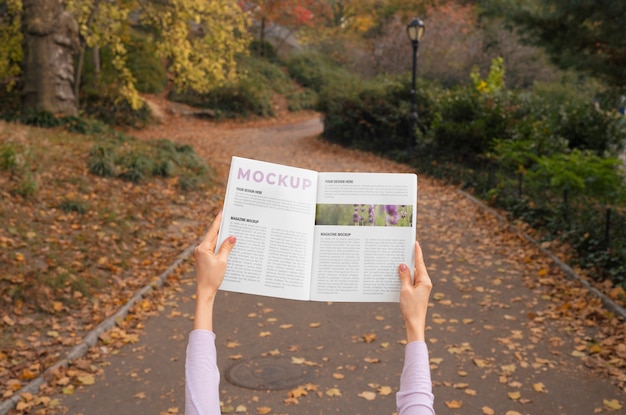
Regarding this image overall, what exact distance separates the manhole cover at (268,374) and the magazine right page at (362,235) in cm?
416

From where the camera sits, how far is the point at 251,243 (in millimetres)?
2148

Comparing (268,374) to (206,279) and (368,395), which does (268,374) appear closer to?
(368,395)

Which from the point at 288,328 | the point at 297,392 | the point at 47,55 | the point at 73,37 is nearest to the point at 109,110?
the point at 73,37

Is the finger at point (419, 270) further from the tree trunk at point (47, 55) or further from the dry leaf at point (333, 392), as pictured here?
the tree trunk at point (47, 55)

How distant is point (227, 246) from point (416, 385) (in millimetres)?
680

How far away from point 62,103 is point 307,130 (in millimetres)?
15180

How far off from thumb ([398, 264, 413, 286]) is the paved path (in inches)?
151

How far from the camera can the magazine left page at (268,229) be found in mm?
2139

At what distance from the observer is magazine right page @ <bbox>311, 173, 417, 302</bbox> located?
2.12 m

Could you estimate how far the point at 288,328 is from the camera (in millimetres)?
7766

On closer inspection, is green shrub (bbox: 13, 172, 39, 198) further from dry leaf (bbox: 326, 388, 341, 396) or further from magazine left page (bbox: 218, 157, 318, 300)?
magazine left page (bbox: 218, 157, 318, 300)

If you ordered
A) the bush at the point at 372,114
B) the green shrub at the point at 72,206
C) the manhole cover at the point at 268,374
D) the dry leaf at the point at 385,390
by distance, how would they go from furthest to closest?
the bush at the point at 372,114, the green shrub at the point at 72,206, the manhole cover at the point at 268,374, the dry leaf at the point at 385,390

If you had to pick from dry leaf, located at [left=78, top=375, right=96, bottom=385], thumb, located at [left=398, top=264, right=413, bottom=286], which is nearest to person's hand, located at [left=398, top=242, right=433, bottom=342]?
thumb, located at [left=398, top=264, right=413, bottom=286]

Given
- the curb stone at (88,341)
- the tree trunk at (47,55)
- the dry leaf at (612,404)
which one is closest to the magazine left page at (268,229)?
the curb stone at (88,341)
